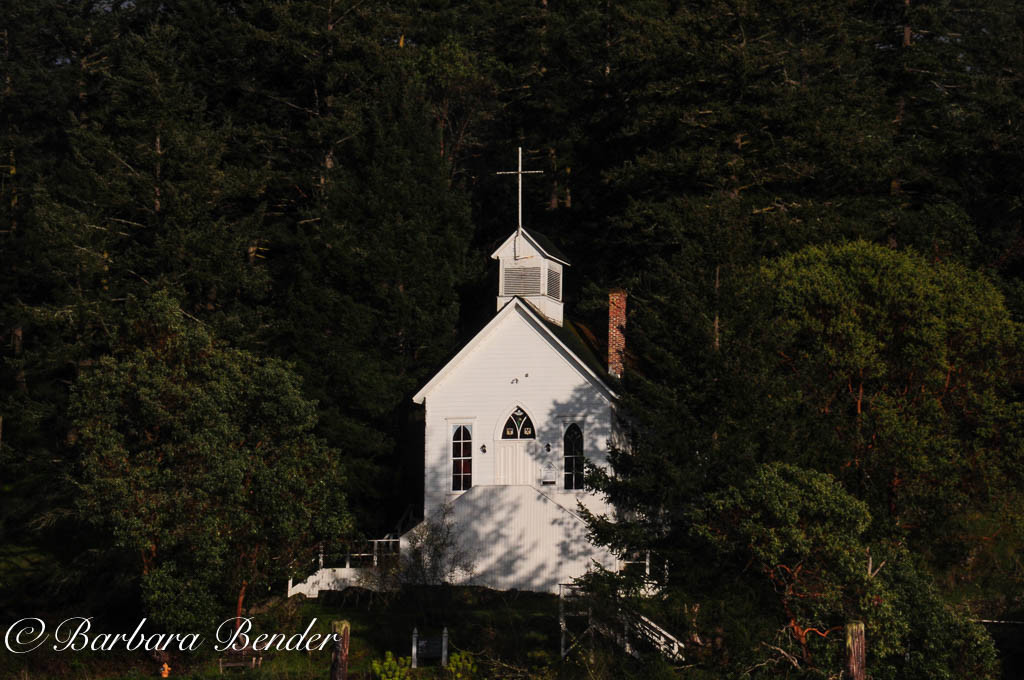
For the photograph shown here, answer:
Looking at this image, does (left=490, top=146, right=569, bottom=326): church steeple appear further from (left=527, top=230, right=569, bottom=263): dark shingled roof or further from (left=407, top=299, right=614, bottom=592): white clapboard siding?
(left=407, top=299, right=614, bottom=592): white clapboard siding

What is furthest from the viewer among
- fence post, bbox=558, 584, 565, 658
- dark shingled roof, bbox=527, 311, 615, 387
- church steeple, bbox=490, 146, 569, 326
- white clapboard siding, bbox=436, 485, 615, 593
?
church steeple, bbox=490, 146, 569, 326

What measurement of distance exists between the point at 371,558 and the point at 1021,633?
53.3ft

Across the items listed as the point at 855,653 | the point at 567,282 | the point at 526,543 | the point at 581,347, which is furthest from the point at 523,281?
the point at 855,653

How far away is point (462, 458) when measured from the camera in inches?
1410

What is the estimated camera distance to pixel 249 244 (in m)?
43.5

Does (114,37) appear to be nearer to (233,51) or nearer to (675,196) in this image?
(233,51)

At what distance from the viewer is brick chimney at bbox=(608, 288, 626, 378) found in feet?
119

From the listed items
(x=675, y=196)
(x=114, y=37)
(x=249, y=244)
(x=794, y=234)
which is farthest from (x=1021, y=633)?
(x=114, y=37)

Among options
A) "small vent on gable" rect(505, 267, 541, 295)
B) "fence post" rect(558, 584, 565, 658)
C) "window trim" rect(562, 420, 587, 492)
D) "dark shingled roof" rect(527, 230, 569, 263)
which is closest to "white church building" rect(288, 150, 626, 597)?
"window trim" rect(562, 420, 587, 492)

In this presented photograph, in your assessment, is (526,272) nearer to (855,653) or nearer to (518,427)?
(518,427)

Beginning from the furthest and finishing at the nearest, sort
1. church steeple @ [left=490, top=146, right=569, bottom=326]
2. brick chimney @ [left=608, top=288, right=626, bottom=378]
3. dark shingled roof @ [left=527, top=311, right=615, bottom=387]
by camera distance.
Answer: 1. church steeple @ [left=490, top=146, right=569, bottom=326]
2. brick chimney @ [left=608, top=288, right=626, bottom=378]
3. dark shingled roof @ [left=527, top=311, right=615, bottom=387]

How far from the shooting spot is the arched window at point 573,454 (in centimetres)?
3525

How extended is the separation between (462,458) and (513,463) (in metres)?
1.43

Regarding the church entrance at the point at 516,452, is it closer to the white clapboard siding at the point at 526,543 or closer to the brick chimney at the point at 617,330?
the white clapboard siding at the point at 526,543
